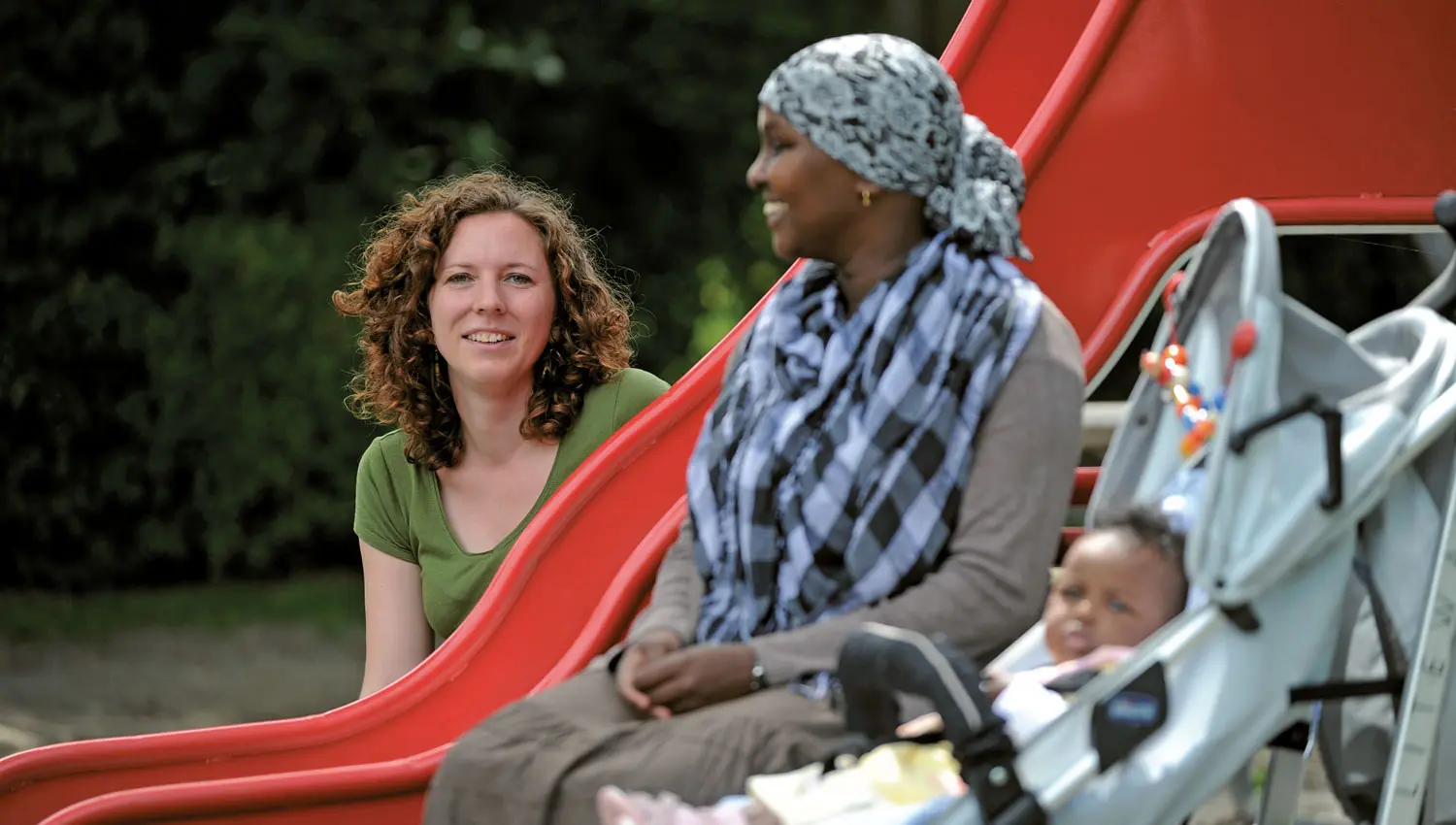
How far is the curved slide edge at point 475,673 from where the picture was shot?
3.40 metres

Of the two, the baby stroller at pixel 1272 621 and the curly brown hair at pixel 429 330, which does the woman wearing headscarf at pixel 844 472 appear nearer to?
the baby stroller at pixel 1272 621

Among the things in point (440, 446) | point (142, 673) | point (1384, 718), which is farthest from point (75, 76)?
point (1384, 718)

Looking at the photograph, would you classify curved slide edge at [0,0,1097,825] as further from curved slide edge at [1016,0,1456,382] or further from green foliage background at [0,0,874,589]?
green foliage background at [0,0,874,589]

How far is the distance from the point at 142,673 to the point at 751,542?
15.8 ft

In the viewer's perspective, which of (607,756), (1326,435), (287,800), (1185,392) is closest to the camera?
(1326,435)

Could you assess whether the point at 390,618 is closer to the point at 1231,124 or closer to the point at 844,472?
the point at 844,472

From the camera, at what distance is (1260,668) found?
95.1 inches

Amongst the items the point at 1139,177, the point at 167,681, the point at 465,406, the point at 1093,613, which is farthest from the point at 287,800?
the point at 167,681

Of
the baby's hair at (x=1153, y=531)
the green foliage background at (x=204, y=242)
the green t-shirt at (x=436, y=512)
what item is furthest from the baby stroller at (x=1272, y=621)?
the green foliage background at (x=204, y=242)

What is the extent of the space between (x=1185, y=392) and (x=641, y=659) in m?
0.88

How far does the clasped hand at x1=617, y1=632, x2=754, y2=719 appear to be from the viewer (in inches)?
104

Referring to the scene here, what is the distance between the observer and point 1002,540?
262cm

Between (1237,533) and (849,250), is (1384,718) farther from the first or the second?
(849,250)

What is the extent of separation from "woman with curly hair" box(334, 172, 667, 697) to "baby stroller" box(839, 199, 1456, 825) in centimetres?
135
